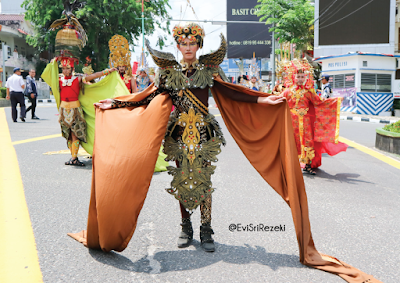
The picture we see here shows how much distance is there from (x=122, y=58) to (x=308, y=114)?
4.07 meters

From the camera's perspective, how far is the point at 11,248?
339 centimetres

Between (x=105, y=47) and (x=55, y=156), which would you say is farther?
(x=105, y=47)

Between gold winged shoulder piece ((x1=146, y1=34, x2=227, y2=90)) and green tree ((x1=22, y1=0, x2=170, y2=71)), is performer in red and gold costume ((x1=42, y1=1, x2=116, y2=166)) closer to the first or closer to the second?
gold winged shoulder piece ((x1=146, y1=34, x2=227, y2=90))

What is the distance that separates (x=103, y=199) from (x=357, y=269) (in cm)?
198

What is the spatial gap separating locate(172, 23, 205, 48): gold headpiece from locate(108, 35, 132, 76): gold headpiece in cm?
530

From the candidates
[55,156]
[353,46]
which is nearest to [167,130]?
[55,156]

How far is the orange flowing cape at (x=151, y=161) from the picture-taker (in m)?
3.05

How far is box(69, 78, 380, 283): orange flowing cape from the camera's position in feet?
10.0

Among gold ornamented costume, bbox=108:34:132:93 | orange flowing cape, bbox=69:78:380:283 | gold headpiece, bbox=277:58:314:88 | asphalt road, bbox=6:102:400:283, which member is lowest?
asphalt road, bbox=6:102:400:283

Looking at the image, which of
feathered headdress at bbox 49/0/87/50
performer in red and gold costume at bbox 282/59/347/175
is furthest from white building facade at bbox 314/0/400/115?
feathered headdress at bbox 49/0/87/50

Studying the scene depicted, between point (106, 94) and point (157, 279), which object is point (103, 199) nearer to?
point (157, 279)

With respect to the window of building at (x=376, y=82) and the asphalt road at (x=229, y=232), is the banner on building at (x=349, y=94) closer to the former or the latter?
the window of building at (x=376, y=82)

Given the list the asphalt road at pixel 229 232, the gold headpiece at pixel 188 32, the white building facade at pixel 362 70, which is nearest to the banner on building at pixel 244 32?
the white building facade at pixel 362 70

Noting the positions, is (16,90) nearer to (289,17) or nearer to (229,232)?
(229,232)
